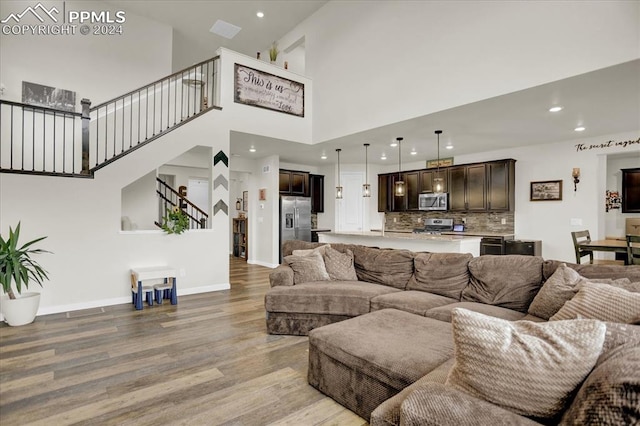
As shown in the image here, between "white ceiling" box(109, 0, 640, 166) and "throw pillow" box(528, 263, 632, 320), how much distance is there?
7.01ft

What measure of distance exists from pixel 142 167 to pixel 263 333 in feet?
10.1

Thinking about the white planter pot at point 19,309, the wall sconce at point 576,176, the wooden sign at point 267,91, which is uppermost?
the wooden sign at point 267,91

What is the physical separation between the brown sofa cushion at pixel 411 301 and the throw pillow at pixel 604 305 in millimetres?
1095

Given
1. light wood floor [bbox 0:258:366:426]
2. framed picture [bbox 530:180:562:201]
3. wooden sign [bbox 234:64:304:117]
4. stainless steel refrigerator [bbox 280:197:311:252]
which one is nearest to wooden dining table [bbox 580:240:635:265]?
framed picture [bbox 530:180:562:201]

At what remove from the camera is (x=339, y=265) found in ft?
13.4

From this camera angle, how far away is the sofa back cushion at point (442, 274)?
3273 millimetres

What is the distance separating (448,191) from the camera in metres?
7.59

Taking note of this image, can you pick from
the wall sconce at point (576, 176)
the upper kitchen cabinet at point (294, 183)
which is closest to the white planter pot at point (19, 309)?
the upper kitchen cabinet at point (294, 183)

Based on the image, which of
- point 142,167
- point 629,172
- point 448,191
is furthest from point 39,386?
point 629,172

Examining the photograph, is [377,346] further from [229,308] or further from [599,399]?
[229,308]

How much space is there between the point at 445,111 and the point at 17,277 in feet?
17.9

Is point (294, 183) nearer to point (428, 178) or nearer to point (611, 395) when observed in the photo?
point (428, 178)

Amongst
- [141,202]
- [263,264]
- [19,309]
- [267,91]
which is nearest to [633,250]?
[267,91]

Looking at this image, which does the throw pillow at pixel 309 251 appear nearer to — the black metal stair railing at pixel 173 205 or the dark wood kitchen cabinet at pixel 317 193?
the black metal stair railing at pixel 173 205
